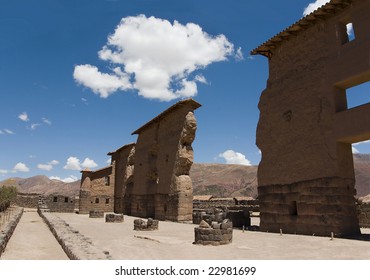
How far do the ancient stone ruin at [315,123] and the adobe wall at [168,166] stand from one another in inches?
320

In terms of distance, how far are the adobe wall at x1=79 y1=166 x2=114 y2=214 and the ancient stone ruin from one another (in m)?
27.9

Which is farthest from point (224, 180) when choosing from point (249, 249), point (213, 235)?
point (249, 249)

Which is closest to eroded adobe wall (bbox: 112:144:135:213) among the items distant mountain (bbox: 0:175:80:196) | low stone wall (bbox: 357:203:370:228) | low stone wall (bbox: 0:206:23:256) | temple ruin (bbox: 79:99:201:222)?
temple ruin (bbox: 79:99:201:222)

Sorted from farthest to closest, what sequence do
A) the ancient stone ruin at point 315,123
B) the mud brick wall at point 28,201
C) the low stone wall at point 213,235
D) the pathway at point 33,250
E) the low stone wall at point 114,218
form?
the mud brick wall at point 28,201 → the low stone wall at point 114,218 → the ancient stone ruin at point 315,123 → the low stone wall at point 213,235 → the pathway at point 33,250

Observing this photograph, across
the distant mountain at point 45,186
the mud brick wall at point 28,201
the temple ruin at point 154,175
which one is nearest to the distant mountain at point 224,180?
the distant mountain at point 45,186

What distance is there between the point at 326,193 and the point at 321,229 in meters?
1.55

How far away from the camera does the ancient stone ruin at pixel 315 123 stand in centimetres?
1256

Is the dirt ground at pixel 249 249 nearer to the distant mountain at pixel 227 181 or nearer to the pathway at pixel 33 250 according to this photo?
the pathway at pixel 33 250

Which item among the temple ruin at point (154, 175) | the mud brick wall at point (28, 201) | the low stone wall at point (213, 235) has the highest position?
the temple ruin at point (154, 175)

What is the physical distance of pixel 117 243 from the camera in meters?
12.4

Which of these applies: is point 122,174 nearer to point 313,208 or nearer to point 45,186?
point 313,208

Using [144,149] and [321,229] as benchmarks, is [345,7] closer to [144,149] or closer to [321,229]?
[321,229]

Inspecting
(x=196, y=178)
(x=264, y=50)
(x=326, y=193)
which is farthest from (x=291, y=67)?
(x=196, y=178)

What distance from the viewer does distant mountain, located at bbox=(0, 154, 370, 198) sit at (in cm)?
8262
